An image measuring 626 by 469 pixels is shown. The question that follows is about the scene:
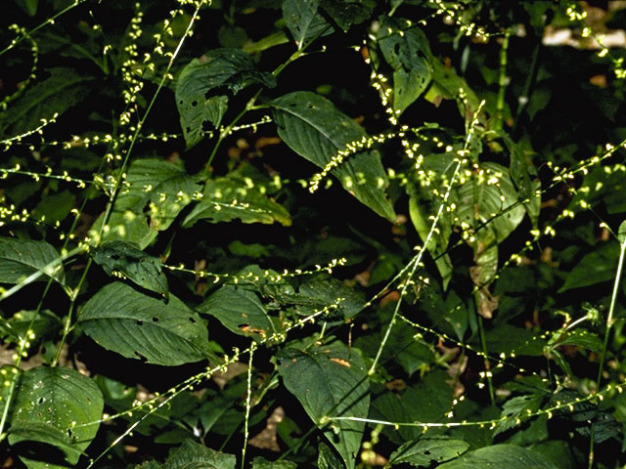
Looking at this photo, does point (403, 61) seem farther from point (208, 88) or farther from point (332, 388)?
point (332, 388)

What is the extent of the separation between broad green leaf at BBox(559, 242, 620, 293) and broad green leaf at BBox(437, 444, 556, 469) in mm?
757

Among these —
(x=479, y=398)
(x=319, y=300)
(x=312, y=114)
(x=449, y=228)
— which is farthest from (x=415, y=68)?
(x=479, y=398)

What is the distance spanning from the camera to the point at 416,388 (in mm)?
2078

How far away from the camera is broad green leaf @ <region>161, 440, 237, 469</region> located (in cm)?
154

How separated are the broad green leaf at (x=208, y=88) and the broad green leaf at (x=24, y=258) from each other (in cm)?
52

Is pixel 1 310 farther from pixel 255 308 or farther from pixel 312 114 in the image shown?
pixel 312 114

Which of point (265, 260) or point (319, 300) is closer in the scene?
point (319, 300)

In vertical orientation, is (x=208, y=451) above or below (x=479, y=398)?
above

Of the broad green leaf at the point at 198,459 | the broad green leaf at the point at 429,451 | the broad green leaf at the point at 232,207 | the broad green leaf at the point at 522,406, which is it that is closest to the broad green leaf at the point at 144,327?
the broad green leaf at the point at 198,459

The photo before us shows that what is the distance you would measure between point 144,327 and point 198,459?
41 cm

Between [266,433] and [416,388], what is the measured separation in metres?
0.60

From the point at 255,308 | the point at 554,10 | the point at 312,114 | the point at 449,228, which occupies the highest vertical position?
the point at 554,10

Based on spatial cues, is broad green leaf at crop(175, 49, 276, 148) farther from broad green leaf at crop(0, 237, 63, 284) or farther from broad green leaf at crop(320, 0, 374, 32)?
broad green leaf at crop(0, 237, 63, 284)

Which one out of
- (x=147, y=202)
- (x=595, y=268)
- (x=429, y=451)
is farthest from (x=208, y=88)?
(x=595, y=268)
